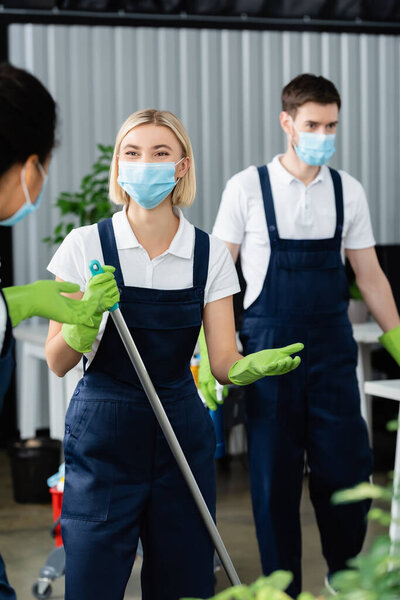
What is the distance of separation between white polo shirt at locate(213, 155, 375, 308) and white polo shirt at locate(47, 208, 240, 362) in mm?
705

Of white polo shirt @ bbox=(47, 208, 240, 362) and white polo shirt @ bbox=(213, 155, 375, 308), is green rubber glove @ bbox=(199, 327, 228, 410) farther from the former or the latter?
white polo shirt @ bbox=(47, 208, 240, 362)

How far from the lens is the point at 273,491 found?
8.70ft

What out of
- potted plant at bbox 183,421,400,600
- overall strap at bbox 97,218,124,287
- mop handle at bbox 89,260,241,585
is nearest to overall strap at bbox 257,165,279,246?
overall strap at bbox 97,218,124,287

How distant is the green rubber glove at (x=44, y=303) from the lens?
1.49 m

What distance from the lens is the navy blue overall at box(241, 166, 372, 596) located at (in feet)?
8.61

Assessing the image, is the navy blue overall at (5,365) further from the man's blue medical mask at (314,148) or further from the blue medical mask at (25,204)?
the man's blue medical mask at (314,148)

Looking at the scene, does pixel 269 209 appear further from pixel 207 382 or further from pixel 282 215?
pixel 207 382

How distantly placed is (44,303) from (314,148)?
56.1 inches

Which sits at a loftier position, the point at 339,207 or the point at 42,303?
the point at 339,207

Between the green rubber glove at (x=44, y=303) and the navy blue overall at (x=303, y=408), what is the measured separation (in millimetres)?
1085

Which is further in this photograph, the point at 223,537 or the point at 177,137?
the point at 223,537

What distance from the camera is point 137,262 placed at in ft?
6.43

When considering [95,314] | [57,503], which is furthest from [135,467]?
[57,503]

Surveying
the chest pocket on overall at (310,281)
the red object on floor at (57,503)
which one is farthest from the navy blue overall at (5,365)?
the red object on floor at (57,503)
